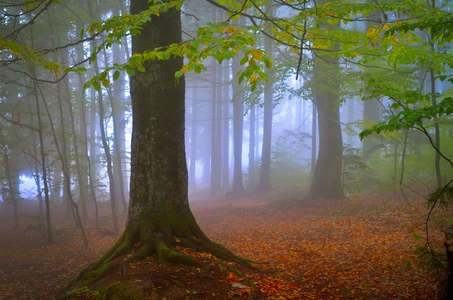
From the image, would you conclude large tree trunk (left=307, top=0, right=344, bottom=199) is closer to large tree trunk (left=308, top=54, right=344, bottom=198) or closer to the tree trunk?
large tree trunk (left=308, top=54, right=344, bottom=198)

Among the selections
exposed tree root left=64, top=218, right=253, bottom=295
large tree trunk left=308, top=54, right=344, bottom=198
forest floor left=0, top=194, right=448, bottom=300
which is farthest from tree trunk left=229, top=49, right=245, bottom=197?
exposed tree root left=64, top=218, right=253, bottom=295

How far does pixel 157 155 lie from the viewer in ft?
16.6

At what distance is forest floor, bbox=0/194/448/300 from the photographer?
4102 millimetres

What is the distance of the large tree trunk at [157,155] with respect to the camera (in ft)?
16.6

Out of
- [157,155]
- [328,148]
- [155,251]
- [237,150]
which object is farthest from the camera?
[237,150]

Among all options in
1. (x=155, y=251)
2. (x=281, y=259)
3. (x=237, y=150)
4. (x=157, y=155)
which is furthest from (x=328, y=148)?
(x=155, y=251)

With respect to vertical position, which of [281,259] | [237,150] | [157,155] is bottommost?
[281,259]

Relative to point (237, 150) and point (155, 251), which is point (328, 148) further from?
point (155, 251)

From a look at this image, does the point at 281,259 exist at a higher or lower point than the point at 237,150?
lower

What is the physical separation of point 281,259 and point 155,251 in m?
2.96

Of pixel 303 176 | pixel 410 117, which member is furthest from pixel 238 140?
pixel 410 117

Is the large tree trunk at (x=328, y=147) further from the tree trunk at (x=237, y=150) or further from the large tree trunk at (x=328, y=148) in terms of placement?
the tree trunk at (x=237, y=150)

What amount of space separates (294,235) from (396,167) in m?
6.97

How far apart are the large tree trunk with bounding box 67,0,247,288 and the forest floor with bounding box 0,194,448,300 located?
65cm
